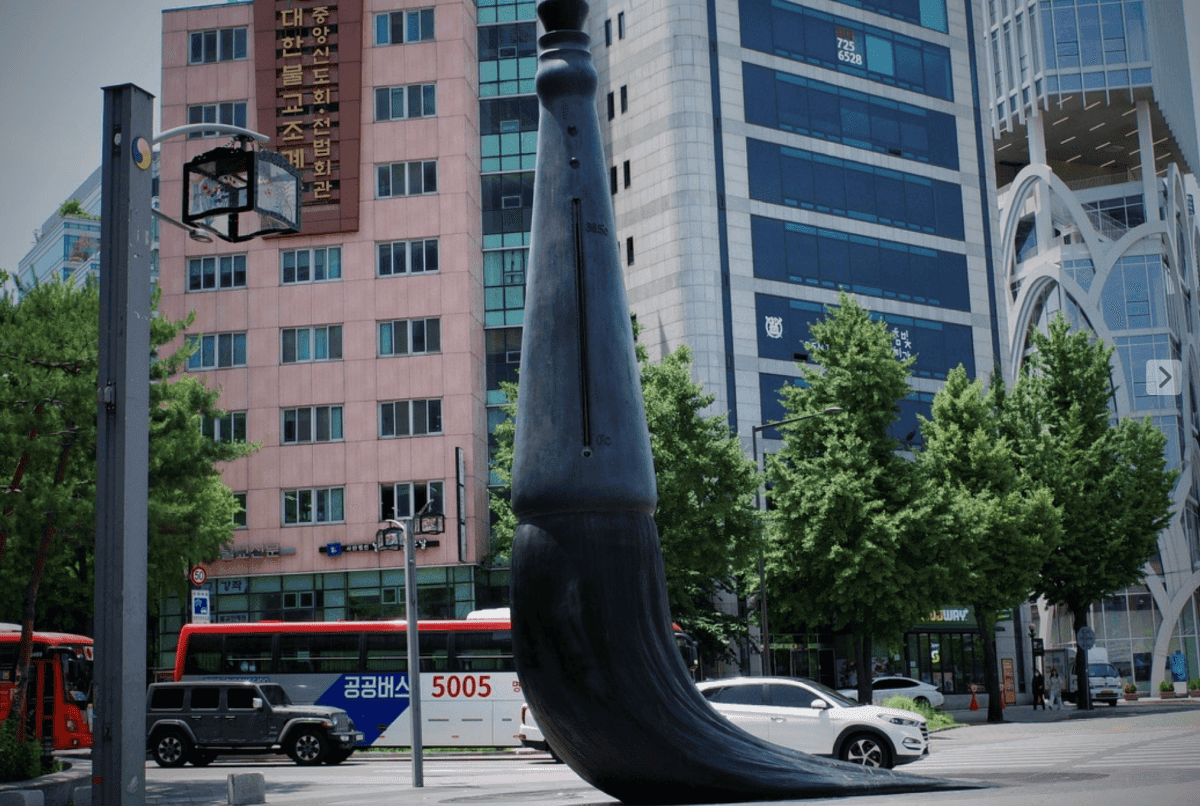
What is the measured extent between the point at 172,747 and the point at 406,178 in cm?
2689

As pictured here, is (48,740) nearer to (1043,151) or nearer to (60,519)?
(60,519)

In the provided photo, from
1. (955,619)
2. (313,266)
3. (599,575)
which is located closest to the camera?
(599,575)

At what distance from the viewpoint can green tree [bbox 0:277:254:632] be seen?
23.4m

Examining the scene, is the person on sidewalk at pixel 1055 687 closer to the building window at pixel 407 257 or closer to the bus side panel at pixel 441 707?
the bus side panel at pixel 441 707

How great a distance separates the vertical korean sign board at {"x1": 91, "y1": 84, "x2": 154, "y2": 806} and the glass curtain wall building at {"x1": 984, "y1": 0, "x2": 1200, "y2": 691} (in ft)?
214

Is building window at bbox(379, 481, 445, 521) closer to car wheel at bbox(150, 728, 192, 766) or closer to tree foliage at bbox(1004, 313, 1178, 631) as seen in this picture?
car wheel at bbox(150, 728, 192, 766)

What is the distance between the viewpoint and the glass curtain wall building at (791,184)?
2003 inches

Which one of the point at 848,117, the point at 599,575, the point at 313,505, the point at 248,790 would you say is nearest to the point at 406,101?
the point at 313,505

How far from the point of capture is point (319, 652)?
3170cm

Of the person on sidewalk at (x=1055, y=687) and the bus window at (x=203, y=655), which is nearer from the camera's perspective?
the bus window at (x=203, y=655)

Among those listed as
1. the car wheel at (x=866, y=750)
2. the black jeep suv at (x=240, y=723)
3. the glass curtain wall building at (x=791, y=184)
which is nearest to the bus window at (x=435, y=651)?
the black jeep suv at (x=240, y=723)

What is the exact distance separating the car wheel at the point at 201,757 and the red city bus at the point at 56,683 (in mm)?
5728

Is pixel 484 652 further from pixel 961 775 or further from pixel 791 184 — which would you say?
pixel 791 184

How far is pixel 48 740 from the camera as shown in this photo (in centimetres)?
2222
